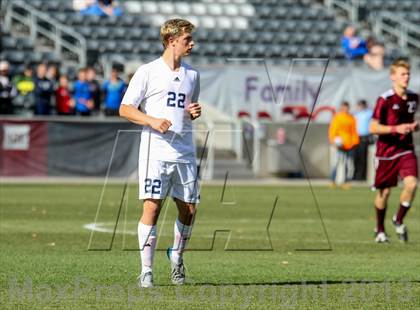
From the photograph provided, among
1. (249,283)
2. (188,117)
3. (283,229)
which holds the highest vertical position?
(188,117)

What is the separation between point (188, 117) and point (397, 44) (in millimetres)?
31580

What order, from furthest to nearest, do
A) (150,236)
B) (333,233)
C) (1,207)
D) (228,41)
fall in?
(228,41) → (1,207) → (333,233) → (150,236)

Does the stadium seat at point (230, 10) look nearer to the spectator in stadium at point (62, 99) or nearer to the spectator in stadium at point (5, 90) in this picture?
the spectator in stadium at point (62, 99)

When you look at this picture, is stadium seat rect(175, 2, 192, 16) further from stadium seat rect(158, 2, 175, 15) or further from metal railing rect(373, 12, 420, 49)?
metal railing rect(373, 12, 420, 49)

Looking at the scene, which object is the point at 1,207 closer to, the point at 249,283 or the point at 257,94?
the point at 249,283

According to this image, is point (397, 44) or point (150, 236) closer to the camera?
point (150, 236)

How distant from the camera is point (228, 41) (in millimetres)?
37812

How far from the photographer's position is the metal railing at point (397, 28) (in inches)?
1559

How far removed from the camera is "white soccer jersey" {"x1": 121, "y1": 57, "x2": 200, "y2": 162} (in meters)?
9.75

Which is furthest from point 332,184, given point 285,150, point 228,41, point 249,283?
point 249,283

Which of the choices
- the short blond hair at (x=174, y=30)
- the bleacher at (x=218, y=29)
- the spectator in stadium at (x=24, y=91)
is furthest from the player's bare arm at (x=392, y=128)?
the bleacher at (x=218, y=29)

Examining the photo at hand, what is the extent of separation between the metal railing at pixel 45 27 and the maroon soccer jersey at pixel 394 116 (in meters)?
19.6

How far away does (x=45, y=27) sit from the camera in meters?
35.2

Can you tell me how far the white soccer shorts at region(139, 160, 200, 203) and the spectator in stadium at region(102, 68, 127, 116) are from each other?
764 inches
